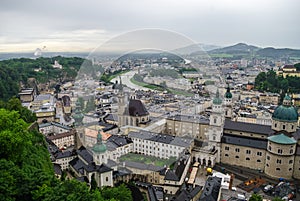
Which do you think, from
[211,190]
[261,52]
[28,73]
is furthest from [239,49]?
[211,190]

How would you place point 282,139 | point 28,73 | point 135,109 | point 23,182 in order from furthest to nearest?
point 28,73, point 282,139, point 135,109, point 23,182

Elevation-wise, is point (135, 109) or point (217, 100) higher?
point (135, 109)

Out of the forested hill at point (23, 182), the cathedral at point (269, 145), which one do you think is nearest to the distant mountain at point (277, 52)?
the cathedral at point (269, 145)

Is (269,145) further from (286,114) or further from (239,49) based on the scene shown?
(239,49)

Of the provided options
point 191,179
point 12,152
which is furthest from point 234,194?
point 12,152

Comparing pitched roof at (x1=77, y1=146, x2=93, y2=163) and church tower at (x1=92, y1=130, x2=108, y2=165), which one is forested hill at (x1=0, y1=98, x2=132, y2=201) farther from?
pitched roof at (x1=77, y1=146, x2=93, y2=163)

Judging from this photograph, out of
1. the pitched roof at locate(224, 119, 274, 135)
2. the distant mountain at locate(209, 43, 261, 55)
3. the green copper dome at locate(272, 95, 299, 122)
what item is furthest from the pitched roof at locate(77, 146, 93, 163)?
the distant mountain at locate(209, 43, 261, 55)

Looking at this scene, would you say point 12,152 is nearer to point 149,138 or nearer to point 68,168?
point 149,138

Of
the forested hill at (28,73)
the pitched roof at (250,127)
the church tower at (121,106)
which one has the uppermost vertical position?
the church tower at (121,106)

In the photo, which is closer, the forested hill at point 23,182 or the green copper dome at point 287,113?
the forested hill at point 23,182

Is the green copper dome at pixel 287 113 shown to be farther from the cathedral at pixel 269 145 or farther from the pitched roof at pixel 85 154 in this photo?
the pitched roof at pixel 85 154
